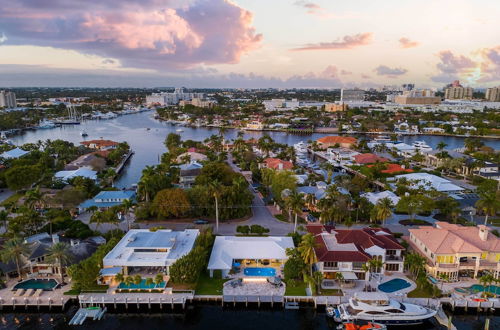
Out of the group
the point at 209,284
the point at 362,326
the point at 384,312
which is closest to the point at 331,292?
the point at 362,326

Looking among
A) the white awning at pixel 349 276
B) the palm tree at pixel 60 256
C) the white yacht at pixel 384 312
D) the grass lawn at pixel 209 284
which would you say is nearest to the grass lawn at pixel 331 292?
the white awning at pixel 349 276

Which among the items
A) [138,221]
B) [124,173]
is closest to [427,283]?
[138,221]

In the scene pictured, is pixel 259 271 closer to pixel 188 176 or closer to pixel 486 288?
pixel 486 288

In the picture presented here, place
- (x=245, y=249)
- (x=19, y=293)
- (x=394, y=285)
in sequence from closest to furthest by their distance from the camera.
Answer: (x=19, y=293)
(x=394, y=285)
(x=245, y=249)

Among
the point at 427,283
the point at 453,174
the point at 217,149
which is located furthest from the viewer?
the point at 217,149

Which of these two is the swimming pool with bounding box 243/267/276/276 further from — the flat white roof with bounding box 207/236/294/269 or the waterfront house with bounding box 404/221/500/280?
the waterfront house with bounding box 404/221/500/280

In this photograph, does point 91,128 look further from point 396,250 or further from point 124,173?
point 396,250
